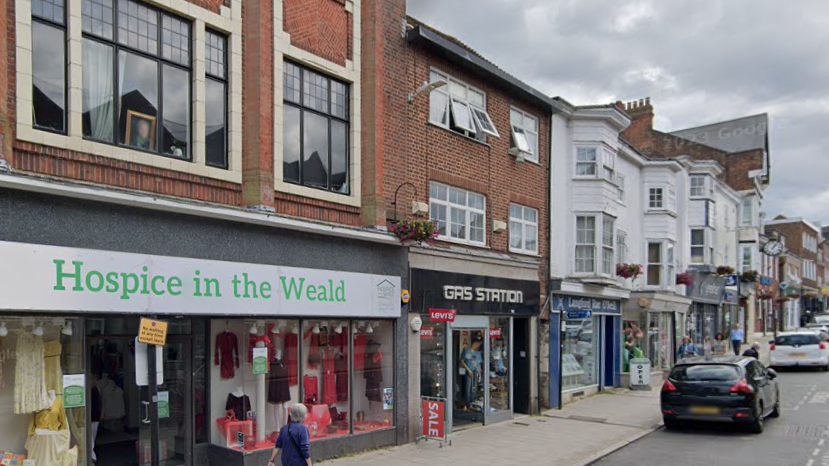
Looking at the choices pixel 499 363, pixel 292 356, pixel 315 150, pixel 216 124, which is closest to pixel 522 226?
pixel 499 363

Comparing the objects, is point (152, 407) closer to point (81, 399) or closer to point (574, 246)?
point (81, 399)

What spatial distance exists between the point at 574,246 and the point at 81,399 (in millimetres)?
13663

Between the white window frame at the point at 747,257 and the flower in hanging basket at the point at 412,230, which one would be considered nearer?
the flower in hanging basket at the point at 412,230

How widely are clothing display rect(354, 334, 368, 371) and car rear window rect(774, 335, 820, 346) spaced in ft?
69.3

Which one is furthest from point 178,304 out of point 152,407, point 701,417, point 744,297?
point 744,297

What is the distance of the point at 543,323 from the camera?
1725 cm

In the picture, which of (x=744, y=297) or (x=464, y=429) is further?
(x=744, y=297)

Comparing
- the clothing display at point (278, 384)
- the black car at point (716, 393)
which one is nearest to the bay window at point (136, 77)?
the clothing display at point (278, 384)

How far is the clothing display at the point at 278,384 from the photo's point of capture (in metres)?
10.3

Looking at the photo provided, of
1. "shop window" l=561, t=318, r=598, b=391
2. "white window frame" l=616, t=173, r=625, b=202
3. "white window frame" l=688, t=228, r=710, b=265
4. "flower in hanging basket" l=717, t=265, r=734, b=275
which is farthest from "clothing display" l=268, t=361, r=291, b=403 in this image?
"flower in hanging basket" l=717, t=265, r=734, b=275

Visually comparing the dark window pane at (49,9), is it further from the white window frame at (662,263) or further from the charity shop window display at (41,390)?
the white window frame at (662,263)

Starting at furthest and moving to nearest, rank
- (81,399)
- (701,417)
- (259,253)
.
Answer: (701,417) → (259,253) → (81,399)

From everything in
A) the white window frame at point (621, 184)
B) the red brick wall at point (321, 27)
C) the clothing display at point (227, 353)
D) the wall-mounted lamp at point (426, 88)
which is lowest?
the clothing display at point (227, 353)

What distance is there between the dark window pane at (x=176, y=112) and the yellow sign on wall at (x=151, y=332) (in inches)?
98.8
